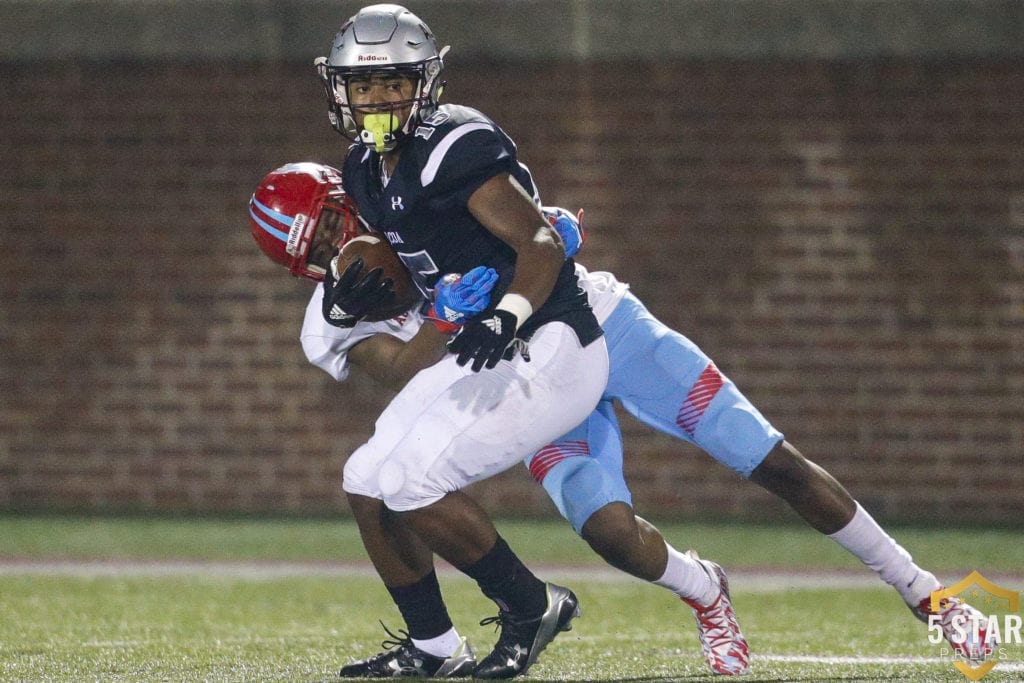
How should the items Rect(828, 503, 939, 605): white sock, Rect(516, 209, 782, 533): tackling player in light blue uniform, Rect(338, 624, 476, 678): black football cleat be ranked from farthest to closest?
Rect(828, 503, 939, 605): white sock
Rect(516, 209, 782, 533): tackling player in light blue uniform
Rect(338, 624, 476, 678): black football cleat

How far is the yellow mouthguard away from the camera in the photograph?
373cm

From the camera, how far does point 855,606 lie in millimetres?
5664

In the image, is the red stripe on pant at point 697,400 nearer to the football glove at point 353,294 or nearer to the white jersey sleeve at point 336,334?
the white jersey sleeve at point 336,334

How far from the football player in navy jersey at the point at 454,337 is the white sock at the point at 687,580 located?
358mm

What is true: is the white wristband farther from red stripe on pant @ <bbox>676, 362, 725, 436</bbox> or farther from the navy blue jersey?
red stripe on pant @ <bbox>676, 362, 725, 436</bbox>

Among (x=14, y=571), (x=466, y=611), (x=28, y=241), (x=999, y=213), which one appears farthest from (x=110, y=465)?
(x=999, y=213)

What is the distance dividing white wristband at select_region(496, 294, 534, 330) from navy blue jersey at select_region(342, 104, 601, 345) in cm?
19

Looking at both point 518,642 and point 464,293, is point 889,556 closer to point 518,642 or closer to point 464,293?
point 518,642

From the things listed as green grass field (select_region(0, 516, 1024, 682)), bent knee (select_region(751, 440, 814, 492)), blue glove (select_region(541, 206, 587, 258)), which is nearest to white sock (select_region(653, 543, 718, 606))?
green grass field (select_region(0, 516, 1024, 682))

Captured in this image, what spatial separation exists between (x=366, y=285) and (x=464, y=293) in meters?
0.26

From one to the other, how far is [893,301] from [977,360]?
0.57m

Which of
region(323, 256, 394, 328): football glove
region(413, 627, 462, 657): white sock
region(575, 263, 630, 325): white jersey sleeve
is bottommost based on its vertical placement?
region(413, 627, 462, 657): white sock

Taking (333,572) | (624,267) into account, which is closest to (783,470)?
(333,572)

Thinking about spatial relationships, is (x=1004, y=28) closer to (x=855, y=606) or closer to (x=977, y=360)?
(x=977, y=360)
